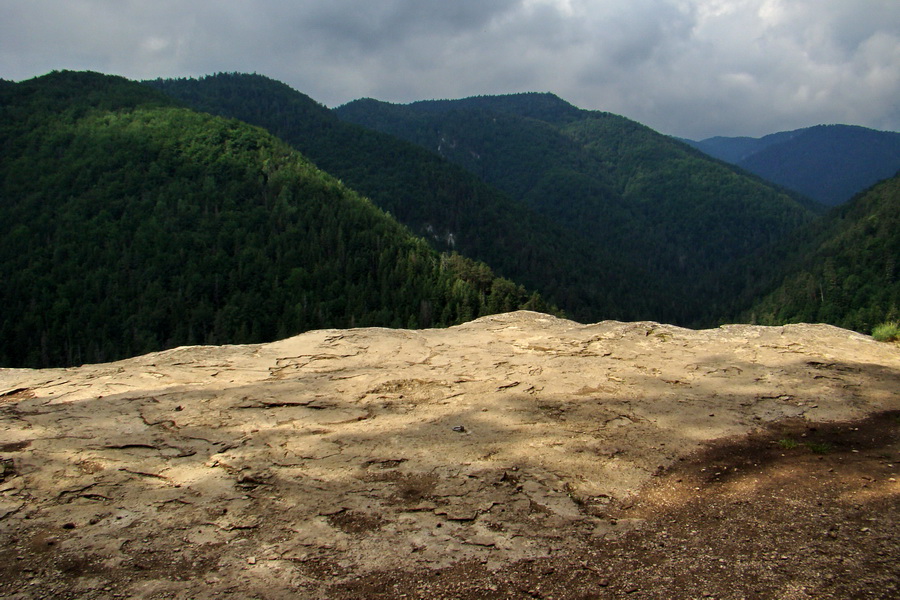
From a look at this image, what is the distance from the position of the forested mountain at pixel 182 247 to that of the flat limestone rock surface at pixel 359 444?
8780 centimetres

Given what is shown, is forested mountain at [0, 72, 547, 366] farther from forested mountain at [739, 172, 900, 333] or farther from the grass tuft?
the grass tuft

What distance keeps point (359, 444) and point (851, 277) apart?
15227 cm

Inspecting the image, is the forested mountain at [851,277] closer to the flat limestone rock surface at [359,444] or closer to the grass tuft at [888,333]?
the grass tuft at [888,333]

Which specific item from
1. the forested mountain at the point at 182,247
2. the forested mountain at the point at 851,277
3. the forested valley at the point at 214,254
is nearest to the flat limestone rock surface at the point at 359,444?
the forested valley at the point at 214,254

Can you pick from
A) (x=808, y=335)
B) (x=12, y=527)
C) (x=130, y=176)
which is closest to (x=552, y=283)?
(x=130, y=176)

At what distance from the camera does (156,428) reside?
30.8ft

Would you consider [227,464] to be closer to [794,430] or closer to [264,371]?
[264,371]

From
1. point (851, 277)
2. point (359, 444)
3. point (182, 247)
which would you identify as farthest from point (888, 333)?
point (851, 277)

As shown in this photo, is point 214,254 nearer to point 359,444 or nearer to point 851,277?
point 359,444

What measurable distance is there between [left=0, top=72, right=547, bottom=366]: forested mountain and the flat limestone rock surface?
87.8 meters

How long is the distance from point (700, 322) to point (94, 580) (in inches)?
7473

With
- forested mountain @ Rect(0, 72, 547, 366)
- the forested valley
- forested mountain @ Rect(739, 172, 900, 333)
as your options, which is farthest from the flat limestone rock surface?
forested mountain @ Rect(739, 172, 900, 333)

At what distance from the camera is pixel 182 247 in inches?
4929

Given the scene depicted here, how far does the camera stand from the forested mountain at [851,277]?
118 meters
